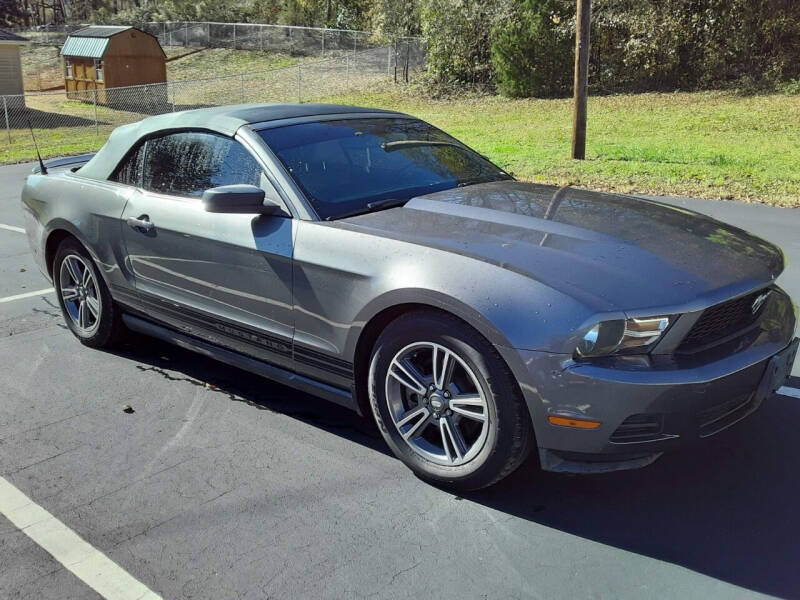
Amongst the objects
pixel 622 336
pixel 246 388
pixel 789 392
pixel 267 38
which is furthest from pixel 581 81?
pixel 267 38

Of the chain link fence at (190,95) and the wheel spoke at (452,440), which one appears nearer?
the wheel spoke at (452,440)

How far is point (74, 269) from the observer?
5.31 m

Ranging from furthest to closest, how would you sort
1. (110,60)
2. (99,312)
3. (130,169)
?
(110,60) < (99,312) < (130,169)

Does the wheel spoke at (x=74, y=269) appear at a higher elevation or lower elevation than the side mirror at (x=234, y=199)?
lower

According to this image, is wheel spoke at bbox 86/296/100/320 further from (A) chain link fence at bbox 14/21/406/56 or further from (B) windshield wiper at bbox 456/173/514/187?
(A) chain link fence at bbox 14/21/406/56

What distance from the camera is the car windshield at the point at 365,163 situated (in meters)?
4.03

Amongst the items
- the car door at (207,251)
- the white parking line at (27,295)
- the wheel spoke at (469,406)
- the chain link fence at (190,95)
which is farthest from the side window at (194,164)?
the chain link fence at (190,95)

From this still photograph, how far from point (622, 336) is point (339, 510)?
1357mm

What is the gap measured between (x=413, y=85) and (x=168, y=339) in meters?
28.5

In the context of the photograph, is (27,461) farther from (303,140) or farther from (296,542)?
(303,140)

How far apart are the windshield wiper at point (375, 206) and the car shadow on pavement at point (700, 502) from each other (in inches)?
43.4

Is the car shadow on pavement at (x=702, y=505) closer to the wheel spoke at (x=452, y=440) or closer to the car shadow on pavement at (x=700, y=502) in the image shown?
the car shadow on pavement at (x=700, y=502)

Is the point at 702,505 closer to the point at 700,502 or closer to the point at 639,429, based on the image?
the point at 700,502

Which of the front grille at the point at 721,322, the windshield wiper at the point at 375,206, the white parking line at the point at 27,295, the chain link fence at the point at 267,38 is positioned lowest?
the white parking line at the point at 27,295
